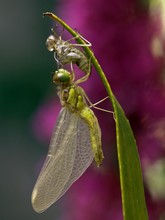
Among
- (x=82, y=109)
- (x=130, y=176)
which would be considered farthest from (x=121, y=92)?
(x=130, y=176)

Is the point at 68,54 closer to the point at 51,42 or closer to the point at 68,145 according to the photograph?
the point at 51,42

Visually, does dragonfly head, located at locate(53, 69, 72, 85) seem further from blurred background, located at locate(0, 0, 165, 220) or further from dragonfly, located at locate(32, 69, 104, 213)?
blurred background, located at locate(0, 0, 165, 220)

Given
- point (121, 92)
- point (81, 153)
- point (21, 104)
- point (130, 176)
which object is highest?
point (21, 104)

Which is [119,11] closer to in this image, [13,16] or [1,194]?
[1,194]

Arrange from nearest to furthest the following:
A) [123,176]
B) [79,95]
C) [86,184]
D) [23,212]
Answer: [123,176] < [79,95] < [86,184] < [23,212]

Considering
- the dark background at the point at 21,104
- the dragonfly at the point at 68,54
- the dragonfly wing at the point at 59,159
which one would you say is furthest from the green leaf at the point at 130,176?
the dark background at the point at 21,104

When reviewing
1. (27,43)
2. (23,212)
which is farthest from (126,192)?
(27,43)

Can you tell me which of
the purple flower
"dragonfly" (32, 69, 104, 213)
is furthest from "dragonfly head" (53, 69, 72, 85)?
the purple flower
